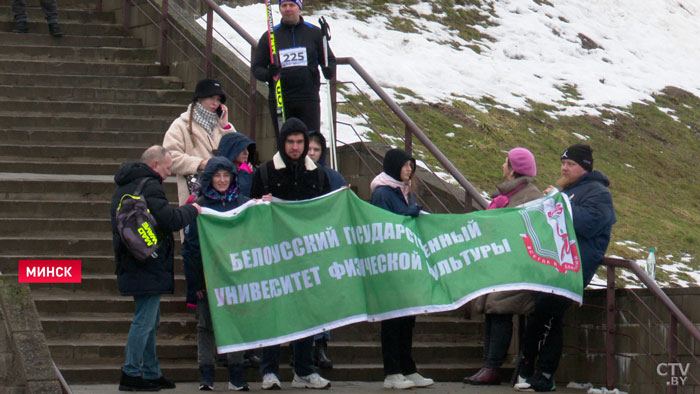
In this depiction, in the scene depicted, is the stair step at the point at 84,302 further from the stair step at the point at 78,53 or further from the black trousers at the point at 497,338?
the stair step at the point at 78,53

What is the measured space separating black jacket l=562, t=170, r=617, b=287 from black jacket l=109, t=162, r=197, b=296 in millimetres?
3103

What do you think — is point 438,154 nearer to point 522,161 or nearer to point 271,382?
point 522,161

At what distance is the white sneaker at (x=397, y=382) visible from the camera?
945 centimetres

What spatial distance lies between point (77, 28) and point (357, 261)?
8.09 m

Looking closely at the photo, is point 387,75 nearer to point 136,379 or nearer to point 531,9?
point 531,9

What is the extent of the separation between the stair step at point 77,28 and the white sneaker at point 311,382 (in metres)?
8.18

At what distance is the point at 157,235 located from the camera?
A: 347 inches

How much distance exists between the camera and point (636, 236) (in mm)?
16062

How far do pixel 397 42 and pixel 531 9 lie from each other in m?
5.45

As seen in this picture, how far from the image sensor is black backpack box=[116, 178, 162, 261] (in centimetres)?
866

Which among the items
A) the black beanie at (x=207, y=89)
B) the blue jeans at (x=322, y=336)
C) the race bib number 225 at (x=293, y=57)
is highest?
the race bib number 225 at (x=293, y=57)

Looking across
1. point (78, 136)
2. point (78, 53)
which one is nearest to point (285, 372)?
point (78, 136)

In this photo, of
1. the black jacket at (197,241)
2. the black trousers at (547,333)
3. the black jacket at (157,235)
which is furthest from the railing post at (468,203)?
the black jacket at (157,235)

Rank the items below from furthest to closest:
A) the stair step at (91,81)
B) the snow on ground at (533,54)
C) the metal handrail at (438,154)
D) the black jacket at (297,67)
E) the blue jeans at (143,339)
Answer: the snow on ground at (533,54), the stair step at (91,81), the black jacket at (297,67), the metal handrail at (438,154), the blue jeans at (143,339)
